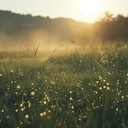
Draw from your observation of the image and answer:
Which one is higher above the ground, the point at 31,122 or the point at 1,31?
the point at 31,122

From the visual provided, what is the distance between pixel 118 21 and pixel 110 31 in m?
1.10

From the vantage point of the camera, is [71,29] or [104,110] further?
[71,29]

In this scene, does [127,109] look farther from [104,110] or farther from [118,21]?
[118,21]

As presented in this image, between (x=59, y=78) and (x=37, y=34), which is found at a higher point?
(x=59, y=78)

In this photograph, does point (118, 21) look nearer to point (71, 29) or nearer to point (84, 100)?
point (84, 100)

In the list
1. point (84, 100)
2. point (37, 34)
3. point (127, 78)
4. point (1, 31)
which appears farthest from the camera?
point (37, 34)

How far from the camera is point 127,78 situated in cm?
803

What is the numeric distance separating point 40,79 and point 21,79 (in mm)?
603

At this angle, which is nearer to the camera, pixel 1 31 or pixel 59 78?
pixel 59 78

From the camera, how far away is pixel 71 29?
134m

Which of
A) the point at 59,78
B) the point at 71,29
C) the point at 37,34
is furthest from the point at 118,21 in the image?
the point at 71,29

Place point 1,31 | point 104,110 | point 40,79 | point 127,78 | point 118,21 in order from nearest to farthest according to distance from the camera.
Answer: point 104,110 < point 127,78 < point 40,79 < point 118,21 < point 1,31

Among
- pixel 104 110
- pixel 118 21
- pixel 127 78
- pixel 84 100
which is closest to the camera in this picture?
pixel 104 110

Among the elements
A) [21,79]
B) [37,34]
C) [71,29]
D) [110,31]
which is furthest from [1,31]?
[21,79]
